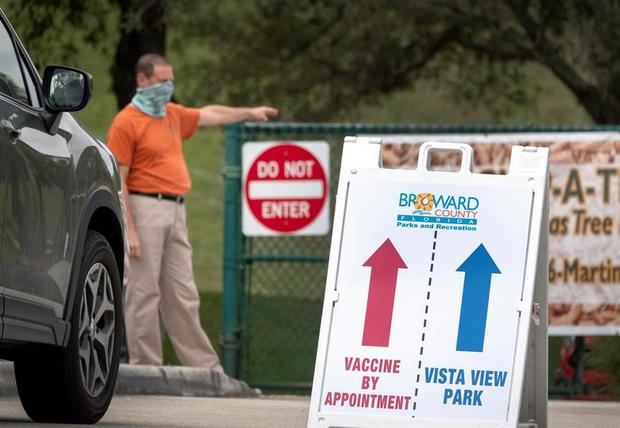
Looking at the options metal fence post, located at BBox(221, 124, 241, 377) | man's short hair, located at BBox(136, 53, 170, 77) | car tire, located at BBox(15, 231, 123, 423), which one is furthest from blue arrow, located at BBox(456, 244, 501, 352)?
metal fence post, located at BBox(221, 124, 241, 377)

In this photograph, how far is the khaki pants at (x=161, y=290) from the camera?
10.9m

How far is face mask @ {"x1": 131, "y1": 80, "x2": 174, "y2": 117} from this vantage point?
10.8 m

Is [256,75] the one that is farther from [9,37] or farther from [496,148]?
[9,37]

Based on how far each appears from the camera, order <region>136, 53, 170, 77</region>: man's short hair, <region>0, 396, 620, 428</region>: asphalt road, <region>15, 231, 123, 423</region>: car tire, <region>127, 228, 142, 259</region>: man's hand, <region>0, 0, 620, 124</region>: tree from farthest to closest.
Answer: <region>0, 0, 620, 124</region>: tree < <region>136, 53, 170, 77</region>: man's short hair < <region>127, 228, 142, 259</region>: man's hand < <region>0, 396, 620, 428</region>: asphalt road < <region>15, 231, 123, 423</region>: car tire

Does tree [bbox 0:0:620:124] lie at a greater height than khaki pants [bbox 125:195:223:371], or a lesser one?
greater

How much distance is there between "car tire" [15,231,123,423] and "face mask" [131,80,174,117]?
3115 mm

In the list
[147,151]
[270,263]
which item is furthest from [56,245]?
[270,263]

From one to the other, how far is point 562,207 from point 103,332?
15.4 feet

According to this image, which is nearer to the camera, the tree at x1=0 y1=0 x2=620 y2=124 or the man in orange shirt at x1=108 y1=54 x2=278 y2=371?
the man in orange shirt at x1=108 y1=54 x2=278 y2=371

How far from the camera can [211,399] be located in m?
10.0

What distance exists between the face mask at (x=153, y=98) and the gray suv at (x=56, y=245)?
2820 mm

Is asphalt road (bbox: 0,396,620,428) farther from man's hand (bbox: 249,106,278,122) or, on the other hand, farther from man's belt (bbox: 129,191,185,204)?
man's hand (bbox: 249,106,278,122)

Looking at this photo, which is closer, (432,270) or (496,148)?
(432,270)

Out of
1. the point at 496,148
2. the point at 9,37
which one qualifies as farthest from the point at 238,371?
the point at 9,37
